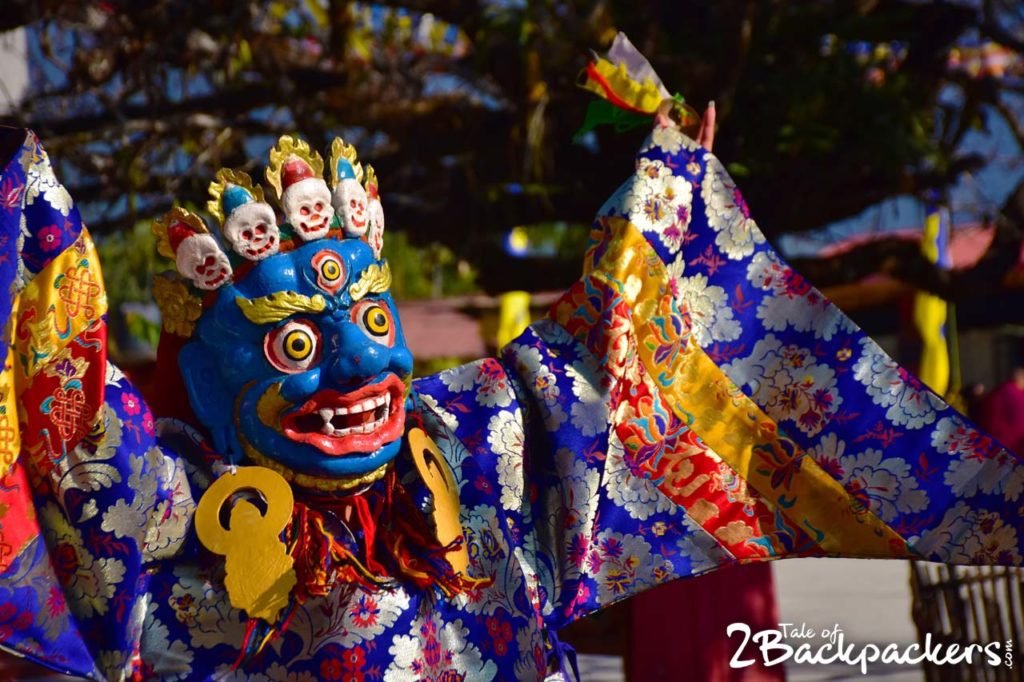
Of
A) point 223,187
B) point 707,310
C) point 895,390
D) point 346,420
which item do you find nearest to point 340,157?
point 223,187

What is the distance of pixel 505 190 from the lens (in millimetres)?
4680

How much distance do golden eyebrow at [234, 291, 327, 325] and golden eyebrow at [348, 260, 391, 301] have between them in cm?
9

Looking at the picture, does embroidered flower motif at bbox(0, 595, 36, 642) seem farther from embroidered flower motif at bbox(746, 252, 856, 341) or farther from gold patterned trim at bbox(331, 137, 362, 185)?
embroidered flower motif at bbox(746, 252, 856, 341)

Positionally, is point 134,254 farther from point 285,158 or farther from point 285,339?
point 285,339

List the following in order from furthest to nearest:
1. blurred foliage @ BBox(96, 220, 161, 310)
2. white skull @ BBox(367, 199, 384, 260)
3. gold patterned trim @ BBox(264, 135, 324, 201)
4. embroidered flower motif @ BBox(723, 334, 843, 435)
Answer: blurred foliage @ BBox(96, 220, 161, 310), embroidered flower motif @ BBox(723, 334, 843, 435), white skull @ BBox(367, 199, 384, 260), gold patterned trim @ BBox(264, 135, 324, 201)

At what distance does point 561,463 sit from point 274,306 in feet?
2.19

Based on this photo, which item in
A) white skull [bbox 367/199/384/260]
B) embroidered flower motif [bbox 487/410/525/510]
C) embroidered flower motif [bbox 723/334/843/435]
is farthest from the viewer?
embroidered flower motif [bbox 723/334/843/435]

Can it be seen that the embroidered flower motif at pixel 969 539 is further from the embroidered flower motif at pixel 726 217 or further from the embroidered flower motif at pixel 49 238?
the embroidered flower motif at pixel 49 238

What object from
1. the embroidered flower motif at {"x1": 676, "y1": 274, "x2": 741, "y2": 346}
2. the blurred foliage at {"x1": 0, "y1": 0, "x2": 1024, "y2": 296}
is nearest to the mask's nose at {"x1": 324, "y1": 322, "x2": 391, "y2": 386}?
the embroidered flower motif at {"x1": 676, "y1": 274, "x2": 741, "y2": 346}

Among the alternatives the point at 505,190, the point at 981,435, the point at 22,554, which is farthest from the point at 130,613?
the point at 505,190

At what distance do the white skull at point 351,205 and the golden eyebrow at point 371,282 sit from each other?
7 cm

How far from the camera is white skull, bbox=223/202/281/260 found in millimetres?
2324

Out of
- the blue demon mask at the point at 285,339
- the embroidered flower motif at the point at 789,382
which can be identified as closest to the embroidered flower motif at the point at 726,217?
the embroidered flower motif at the point at 789,382

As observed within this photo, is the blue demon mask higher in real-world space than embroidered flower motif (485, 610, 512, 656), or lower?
higher
